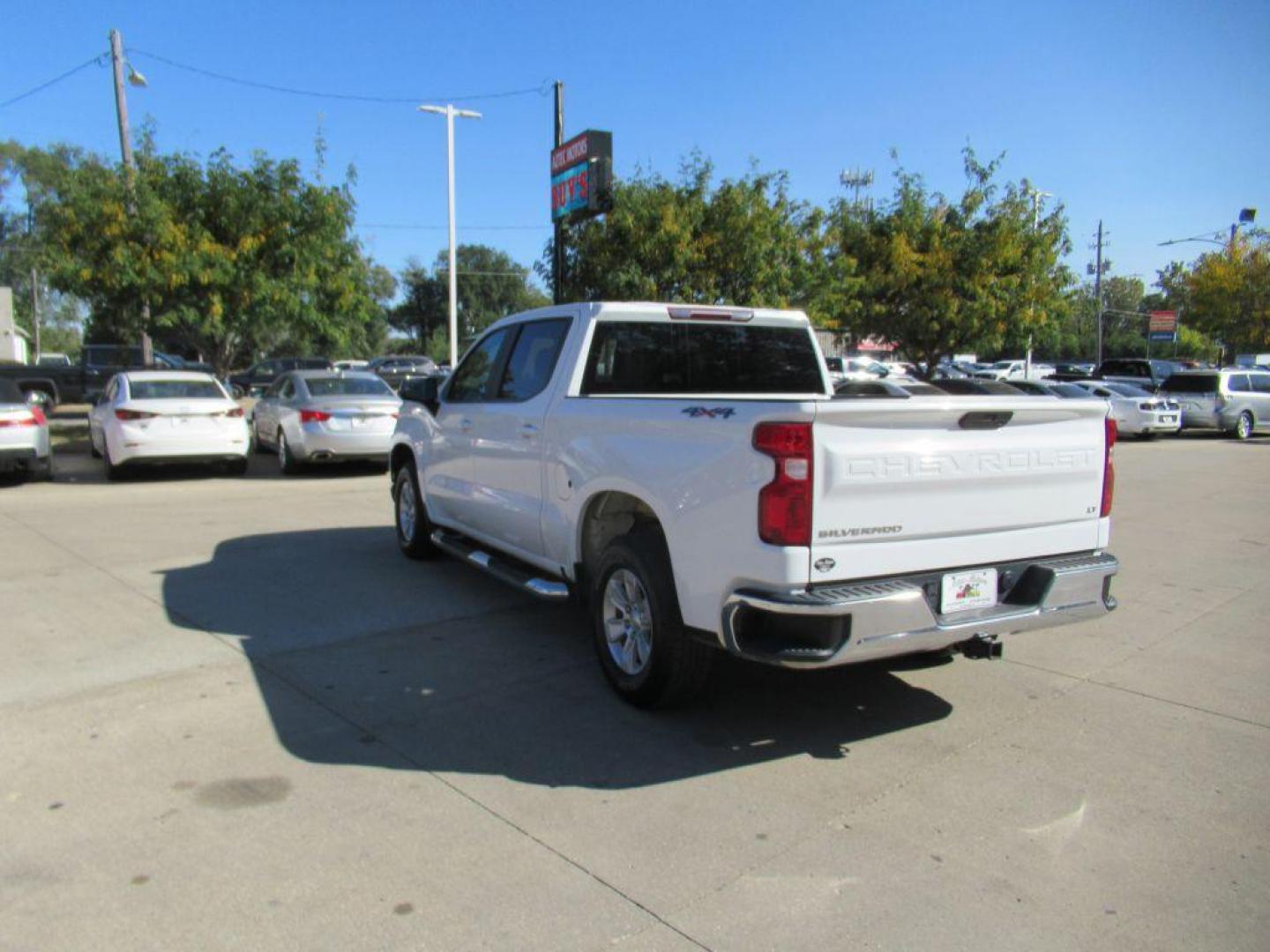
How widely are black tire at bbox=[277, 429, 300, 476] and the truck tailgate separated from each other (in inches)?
432

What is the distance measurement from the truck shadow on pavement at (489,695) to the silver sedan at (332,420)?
6024 millimetres

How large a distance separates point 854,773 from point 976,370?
184 feet

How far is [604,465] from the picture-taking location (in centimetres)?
459

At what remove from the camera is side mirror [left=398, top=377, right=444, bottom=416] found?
692 centimetres

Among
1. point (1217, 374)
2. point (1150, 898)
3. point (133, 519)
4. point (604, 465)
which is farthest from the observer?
point (1217, 374)

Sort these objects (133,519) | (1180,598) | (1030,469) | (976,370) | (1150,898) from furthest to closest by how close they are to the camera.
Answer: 1. (976,370)
2. (133,519)
3. (1180,598)
4. (1030,469)
5. (1150,898)

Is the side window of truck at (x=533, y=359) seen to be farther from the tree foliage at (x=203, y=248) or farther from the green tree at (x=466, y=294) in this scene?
the green tree at (x=466, y=294)

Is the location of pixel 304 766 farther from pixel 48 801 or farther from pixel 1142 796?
pixel 1142 796

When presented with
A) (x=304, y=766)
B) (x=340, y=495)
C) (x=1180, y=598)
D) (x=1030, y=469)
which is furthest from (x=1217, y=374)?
(x=304, y=766)

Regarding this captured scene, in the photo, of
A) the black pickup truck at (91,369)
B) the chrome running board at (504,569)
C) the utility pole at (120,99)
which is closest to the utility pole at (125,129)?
the utility pole at (120,99)

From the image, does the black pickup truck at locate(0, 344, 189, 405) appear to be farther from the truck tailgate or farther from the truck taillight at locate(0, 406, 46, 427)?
the truck tailgate

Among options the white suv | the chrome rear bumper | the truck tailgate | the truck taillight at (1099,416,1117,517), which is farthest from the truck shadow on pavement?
the white suv

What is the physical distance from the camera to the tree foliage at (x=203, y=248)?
52.5 ft

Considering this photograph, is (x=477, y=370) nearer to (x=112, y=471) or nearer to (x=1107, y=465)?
(x=1107, y=465)
